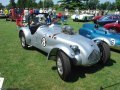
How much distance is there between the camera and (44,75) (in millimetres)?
6473

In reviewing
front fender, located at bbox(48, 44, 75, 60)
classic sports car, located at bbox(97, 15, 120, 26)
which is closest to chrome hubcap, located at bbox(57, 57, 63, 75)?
front fender, located at bbox(48, 44, 75, 60)

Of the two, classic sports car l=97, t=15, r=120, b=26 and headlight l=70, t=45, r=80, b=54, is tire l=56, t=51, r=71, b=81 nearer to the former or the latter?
headlight l=70, t=45, r=80, b=54

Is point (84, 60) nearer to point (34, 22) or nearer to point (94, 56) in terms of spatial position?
point (94, 56)

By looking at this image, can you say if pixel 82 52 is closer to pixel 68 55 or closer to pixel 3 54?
pixel 68 55

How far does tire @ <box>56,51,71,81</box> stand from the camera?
5848mm

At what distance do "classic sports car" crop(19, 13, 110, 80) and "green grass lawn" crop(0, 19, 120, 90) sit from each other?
0.33 m

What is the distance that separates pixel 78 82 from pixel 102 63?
158cm

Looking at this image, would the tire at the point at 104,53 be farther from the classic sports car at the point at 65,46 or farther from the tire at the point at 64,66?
the tire at the point at 64,66

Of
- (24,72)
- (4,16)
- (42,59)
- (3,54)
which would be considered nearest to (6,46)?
(3,54)

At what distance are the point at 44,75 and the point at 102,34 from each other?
4164 millimetres

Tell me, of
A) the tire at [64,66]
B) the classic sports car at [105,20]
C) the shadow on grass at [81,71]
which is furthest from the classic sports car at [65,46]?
the classic sports car at [105,20]

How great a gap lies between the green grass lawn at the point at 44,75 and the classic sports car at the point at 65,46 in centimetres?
33

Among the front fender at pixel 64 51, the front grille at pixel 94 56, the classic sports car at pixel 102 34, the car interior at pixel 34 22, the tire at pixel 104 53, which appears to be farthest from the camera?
the classic sports car at pixel 102 34

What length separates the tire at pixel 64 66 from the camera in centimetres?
585
